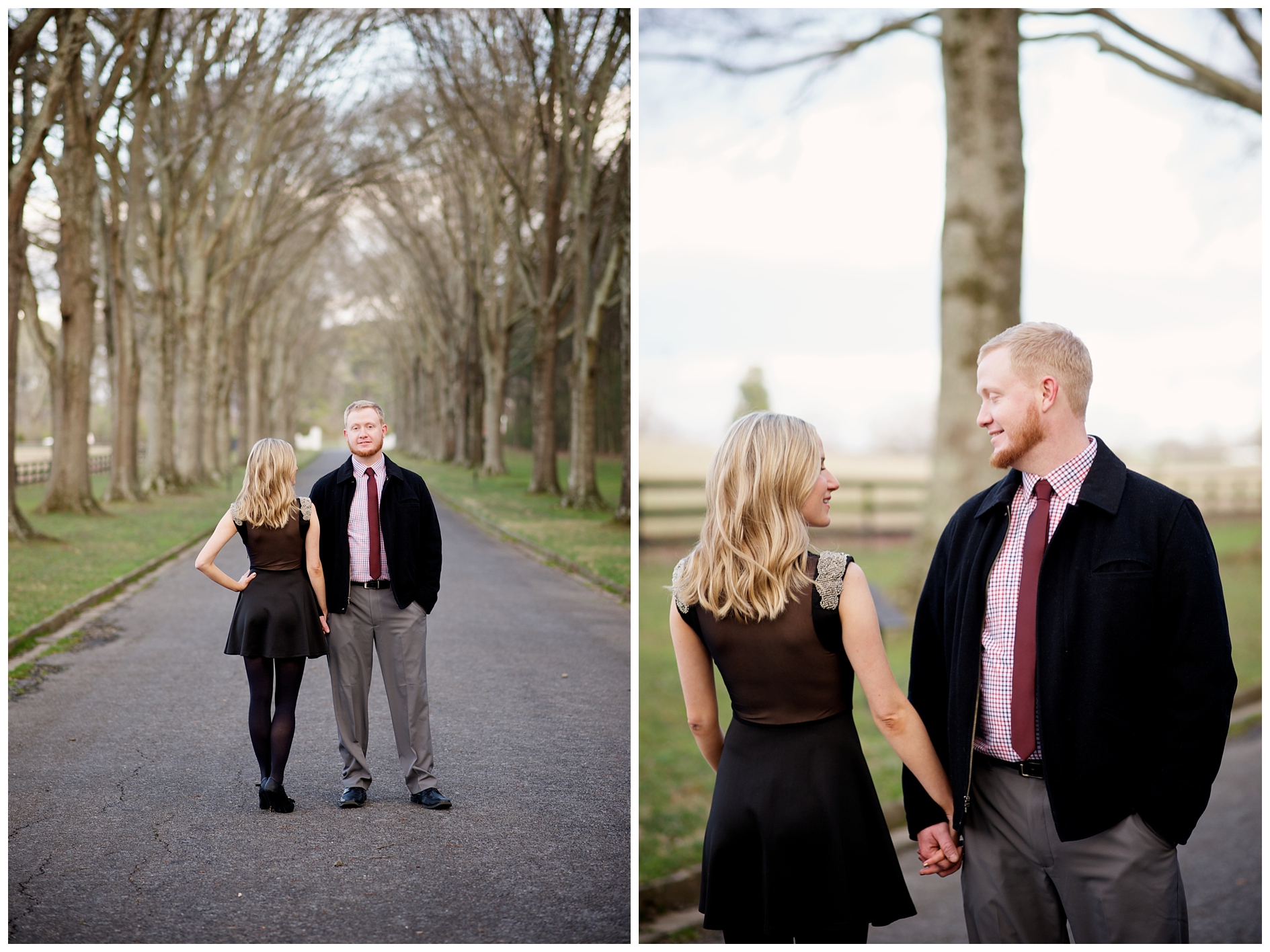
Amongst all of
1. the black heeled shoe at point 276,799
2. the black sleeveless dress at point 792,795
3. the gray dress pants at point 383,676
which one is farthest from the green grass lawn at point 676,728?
the black heeled shoe at point 276,799

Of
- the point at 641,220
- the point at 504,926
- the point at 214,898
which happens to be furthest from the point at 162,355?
the point at 504,926

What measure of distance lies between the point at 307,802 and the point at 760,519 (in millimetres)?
2216

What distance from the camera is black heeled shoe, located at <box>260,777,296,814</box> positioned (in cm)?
355

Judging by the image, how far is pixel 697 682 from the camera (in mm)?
2418

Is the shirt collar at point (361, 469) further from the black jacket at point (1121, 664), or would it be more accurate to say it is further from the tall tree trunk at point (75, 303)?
the black jacket at point (1121, 664)

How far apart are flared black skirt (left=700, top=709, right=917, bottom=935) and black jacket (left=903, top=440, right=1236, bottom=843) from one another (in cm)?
23

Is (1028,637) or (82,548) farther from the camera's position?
(82,548)

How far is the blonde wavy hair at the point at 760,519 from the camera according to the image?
7.25ft

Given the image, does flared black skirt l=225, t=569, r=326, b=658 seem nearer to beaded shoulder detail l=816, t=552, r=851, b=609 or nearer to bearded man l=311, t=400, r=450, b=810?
bearded man l=311, t=400, r=450, b=810

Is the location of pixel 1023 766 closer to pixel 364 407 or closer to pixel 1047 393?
pixel 1047 393

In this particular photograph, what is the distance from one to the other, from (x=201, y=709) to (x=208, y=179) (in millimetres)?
6421

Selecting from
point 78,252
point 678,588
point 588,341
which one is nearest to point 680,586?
point 678,588

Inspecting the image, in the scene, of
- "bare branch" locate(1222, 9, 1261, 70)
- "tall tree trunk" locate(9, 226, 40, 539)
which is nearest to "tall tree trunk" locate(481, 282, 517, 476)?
"tall tree trunk" locate(9, 226, 40, 539)

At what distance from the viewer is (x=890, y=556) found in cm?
1560
